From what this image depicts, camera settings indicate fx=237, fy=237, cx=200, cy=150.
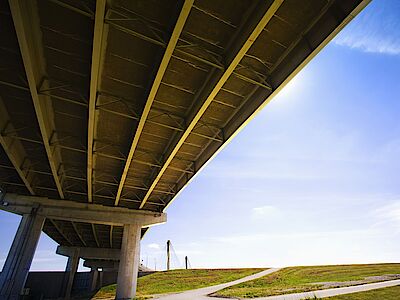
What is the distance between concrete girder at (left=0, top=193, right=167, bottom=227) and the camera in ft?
61.1

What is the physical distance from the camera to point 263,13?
20.9 feet

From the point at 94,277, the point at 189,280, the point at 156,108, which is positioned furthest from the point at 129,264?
the point at 94,277

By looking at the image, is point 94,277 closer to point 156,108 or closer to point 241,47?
point 156,108

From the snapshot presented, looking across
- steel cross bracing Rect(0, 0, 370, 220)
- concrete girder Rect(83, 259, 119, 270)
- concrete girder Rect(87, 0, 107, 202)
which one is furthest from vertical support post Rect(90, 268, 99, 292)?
concrete girder Rect(87, 0, 107, 202)

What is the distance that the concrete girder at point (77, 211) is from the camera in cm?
1862

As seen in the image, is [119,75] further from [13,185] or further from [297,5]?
[13,185]

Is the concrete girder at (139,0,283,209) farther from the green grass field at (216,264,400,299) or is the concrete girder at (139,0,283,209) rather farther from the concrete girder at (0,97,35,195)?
the green grass field at (216,264,400,299)

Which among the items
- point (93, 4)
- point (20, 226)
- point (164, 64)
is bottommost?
point (20, 226)

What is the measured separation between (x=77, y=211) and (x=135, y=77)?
1499 cm

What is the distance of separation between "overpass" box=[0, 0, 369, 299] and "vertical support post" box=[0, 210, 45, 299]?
0.22 feet

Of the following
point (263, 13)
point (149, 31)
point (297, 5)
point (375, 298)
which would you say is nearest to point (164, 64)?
point (149, 31)

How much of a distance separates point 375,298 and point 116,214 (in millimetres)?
17923

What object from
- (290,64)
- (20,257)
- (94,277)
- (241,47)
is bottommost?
(20,257)

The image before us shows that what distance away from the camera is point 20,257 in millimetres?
16891
